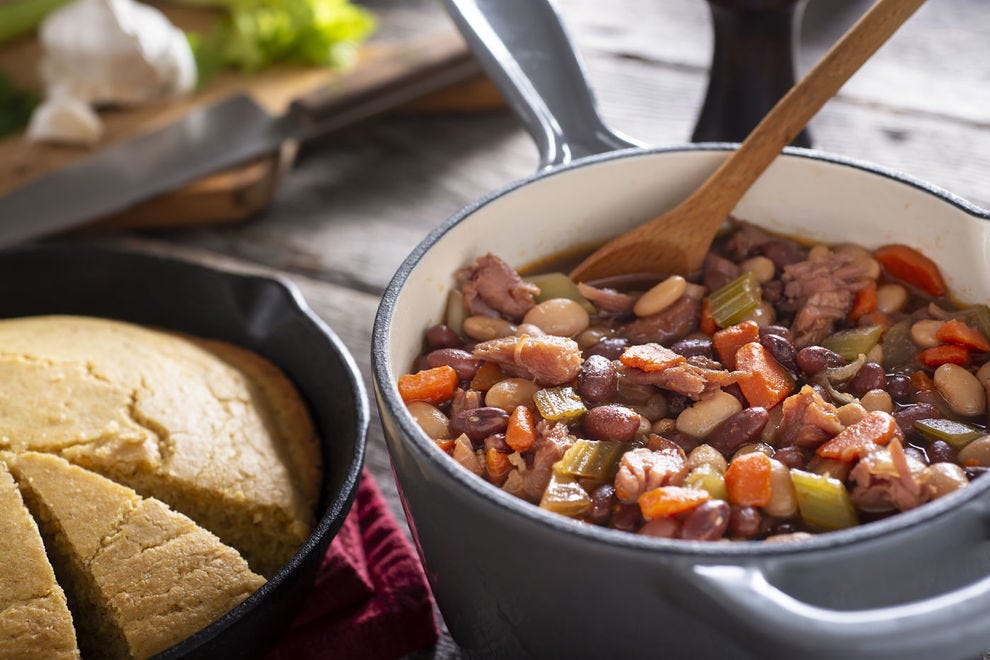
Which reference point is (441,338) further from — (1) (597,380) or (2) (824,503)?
(2) (824,503)

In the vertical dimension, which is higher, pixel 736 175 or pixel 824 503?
→ pixel 736 175

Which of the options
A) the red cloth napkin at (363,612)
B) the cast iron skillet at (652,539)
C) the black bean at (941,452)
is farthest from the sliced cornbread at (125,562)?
the black bean at (941,452)

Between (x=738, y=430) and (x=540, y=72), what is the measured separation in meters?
0.89

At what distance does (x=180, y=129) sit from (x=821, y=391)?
208 cm

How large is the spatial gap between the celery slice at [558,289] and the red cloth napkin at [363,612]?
52 centimetres

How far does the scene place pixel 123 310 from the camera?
91.1 inches

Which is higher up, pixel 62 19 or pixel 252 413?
pixel 62 19

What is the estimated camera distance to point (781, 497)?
54.6 inches

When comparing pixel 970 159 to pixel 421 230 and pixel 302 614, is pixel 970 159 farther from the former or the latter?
pixel 302 614

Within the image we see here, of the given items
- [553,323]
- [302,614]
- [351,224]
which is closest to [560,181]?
[553,323]

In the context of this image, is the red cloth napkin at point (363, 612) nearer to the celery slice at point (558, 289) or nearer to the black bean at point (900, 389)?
the celery slice at point (558, 289)

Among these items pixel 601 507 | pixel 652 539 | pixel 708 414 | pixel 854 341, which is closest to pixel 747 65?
pixel 854 341

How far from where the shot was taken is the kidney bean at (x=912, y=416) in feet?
4.98

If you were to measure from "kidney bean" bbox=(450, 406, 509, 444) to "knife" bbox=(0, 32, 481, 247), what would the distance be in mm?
1577
